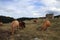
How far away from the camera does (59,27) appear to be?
25094mm

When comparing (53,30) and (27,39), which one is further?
(53,30)

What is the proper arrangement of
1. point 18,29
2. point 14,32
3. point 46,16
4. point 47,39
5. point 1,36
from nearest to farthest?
point 47,39
point 1,36
point 14,32
point 18,29
point 46,16

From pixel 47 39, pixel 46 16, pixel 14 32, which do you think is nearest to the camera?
pixel 47 39

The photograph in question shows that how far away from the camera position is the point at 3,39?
2073 centimetres

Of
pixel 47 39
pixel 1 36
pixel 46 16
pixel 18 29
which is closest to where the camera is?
pixel 47 39

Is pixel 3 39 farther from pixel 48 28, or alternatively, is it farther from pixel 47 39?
pixel 48 28

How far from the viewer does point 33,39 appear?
20219 mm

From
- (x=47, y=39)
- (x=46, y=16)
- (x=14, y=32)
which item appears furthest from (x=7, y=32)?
(x=46, y=16)

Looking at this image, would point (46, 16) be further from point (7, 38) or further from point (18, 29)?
point (7, 38)

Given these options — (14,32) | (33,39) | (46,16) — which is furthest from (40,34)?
(46,16)

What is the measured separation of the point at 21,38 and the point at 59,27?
6.35 metres

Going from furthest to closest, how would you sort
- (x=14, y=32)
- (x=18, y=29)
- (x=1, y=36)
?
(x=18, y=29), (x=14, y=32), (x=1, y=36)

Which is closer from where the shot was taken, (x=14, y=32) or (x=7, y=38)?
(x=7, y=38)

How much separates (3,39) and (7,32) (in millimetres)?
2060
